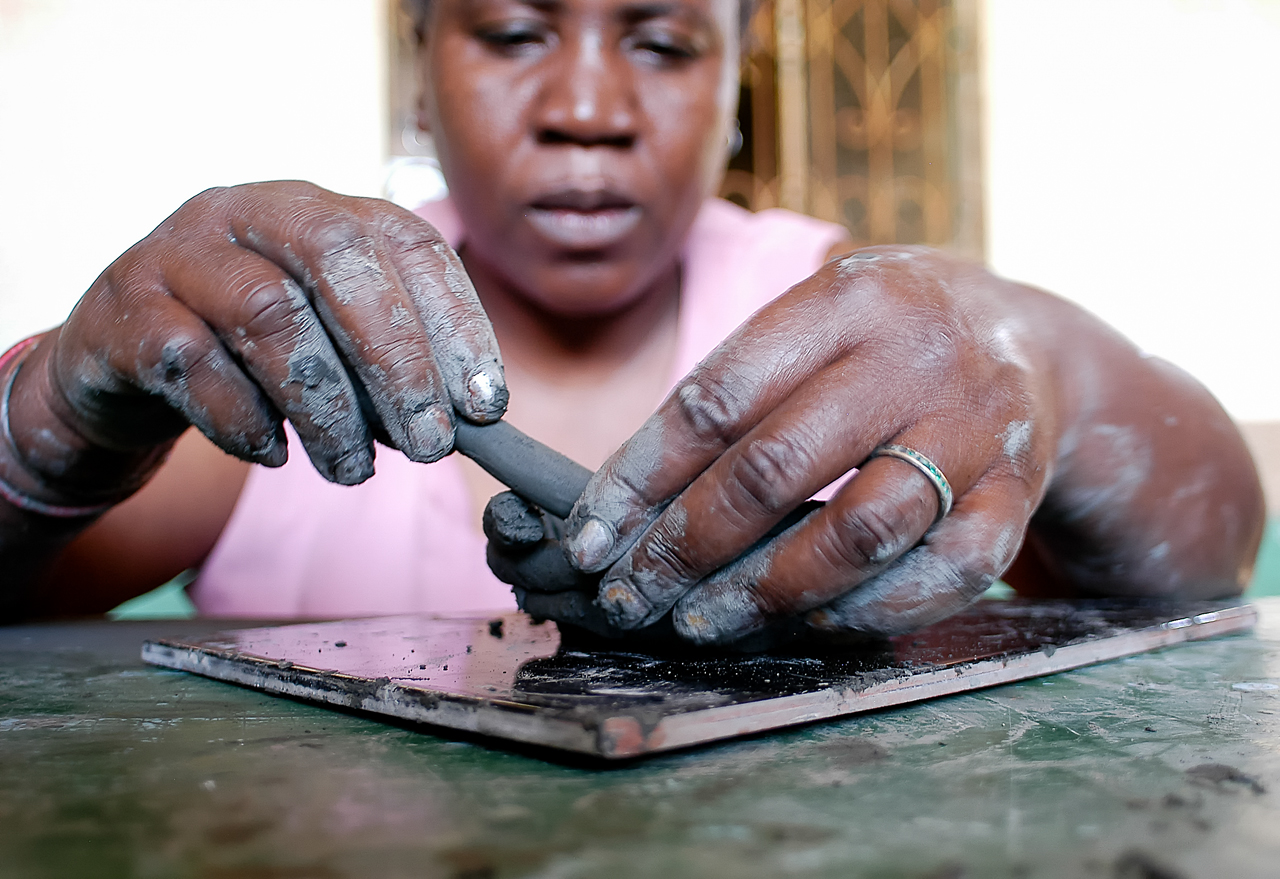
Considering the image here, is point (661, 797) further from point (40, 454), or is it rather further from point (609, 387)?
point (609, 387)

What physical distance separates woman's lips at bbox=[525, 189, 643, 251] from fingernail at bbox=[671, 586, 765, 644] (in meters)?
0.61

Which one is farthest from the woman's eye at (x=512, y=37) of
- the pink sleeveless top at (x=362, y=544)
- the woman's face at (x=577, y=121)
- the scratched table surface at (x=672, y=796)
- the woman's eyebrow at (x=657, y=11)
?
the scratched table surface at (x=672, y=796)

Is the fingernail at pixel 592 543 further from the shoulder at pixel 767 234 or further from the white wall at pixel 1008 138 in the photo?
the white wall at pixel 1008 138

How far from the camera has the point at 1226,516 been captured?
102cm

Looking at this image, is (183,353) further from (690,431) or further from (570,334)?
(570,334)

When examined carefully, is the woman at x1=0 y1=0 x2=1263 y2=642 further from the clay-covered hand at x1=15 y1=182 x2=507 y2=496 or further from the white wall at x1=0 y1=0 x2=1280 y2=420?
the white wall at x1=0 y1=0 x2=1280 y2=420

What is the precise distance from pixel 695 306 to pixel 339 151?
7.82 ft

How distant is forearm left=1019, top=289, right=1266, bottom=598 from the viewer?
912 millimetres

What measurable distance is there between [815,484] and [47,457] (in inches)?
26.9

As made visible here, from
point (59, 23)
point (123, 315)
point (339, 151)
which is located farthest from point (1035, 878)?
point (59, 23)

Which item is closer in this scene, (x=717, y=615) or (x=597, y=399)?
(x=717, y=615)

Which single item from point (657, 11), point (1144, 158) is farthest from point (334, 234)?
point (1144, 158)

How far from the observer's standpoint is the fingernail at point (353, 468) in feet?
2.14

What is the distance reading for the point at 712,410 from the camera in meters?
0.59
